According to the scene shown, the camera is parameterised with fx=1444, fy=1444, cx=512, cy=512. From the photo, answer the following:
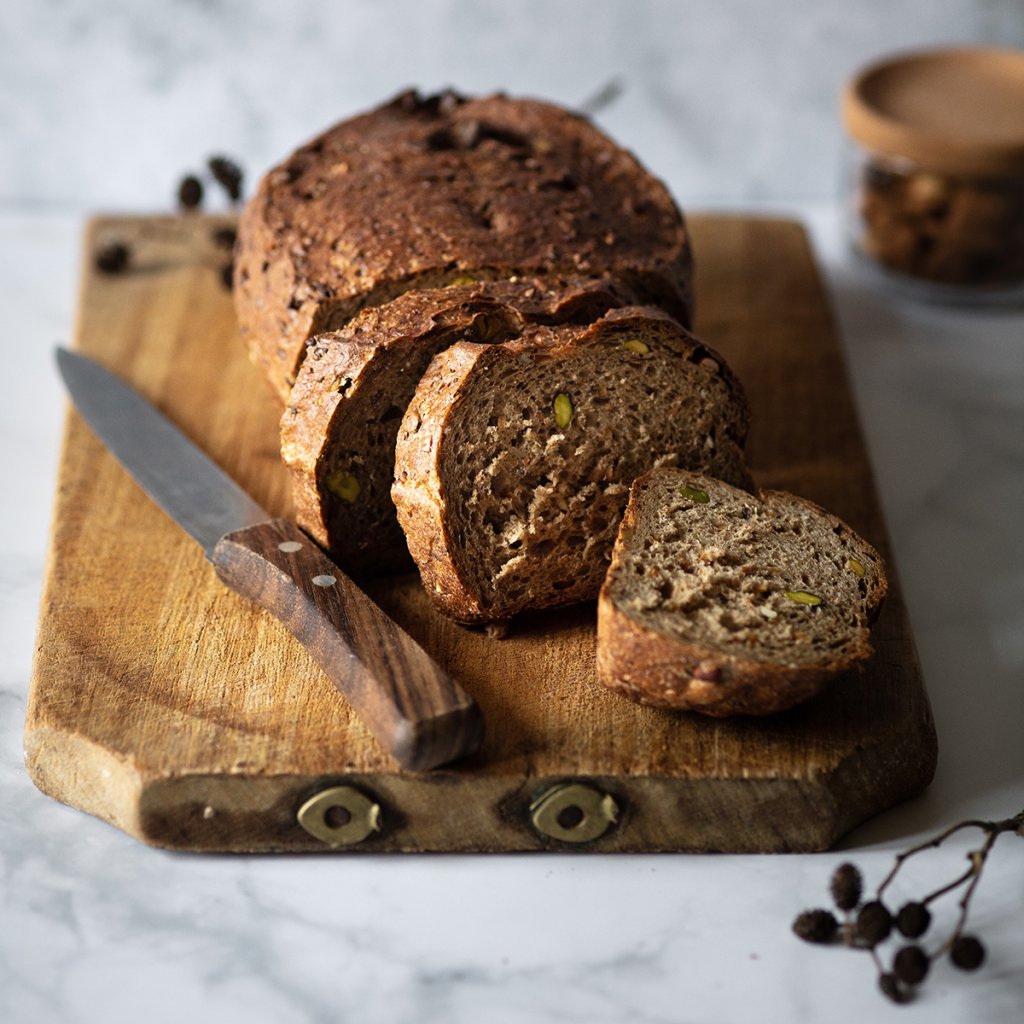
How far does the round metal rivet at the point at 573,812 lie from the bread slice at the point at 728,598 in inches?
8.8

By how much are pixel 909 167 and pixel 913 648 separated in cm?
184

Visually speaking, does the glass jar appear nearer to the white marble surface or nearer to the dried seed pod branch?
the white marble surface

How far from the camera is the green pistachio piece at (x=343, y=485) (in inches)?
123

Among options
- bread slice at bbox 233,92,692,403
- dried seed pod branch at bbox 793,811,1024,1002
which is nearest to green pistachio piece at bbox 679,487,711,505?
bread slice at bbox 233,92,692,403

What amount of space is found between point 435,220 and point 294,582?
3.35 feet

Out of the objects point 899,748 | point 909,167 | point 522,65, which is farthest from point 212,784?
point 522,65

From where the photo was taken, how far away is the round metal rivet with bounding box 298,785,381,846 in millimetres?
2686

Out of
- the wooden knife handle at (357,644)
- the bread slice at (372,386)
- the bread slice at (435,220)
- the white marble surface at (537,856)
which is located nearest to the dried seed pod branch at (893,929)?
the white marble surface at (537,856)

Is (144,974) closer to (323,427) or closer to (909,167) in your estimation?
(323,427)

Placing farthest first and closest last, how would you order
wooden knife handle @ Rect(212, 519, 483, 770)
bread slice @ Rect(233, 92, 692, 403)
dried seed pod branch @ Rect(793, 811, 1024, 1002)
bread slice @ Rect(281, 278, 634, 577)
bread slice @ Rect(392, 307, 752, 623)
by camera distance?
bread slice @ Rect(233, 92, 692, 403) < bread slice @ Rect(281, 278, 634, 577) < bread slice @ Rect(392, 307, 752, 623) < wooden knife handle @ Rect(212, 519, 483, 770) < dried seed pod branch @ Rect(793, 811, 1024, 1002)

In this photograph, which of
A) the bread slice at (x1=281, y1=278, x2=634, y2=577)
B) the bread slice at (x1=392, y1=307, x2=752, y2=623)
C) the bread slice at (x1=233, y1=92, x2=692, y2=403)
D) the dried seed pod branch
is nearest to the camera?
the dried seed pod branch

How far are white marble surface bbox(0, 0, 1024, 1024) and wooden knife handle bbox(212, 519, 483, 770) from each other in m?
0.29

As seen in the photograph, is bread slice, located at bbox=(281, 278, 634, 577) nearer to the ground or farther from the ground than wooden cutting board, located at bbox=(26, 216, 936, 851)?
farther from the ground

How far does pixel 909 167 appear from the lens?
426cm
